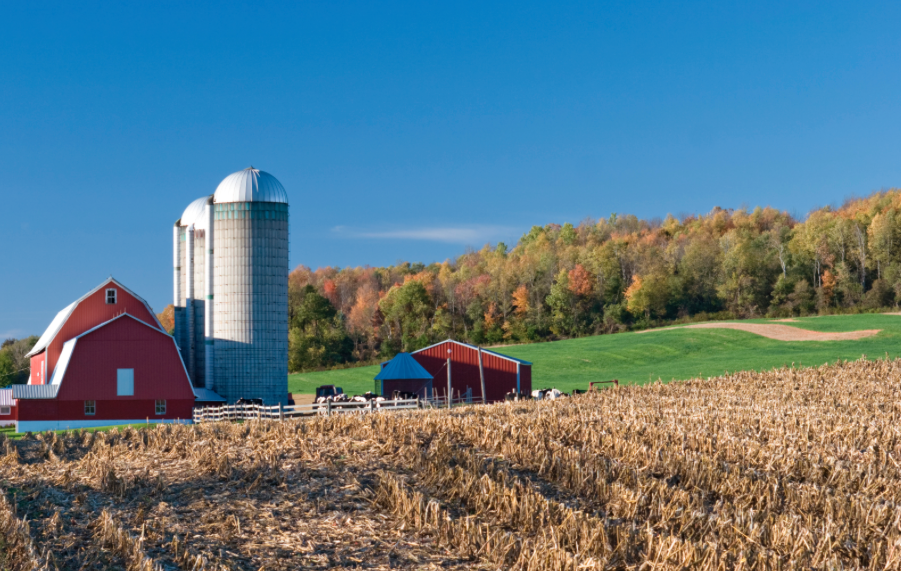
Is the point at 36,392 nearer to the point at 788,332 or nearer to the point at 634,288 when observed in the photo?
the point at 788,332

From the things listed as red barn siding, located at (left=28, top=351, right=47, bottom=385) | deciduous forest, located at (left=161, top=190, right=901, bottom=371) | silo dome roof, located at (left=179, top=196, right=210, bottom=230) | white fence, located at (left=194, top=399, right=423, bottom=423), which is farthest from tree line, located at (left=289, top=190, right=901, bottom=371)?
white fence, located at (left=194, top=399, right=423, bottom=423)

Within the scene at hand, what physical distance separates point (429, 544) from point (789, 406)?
15.5 meters

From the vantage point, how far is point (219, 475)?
18469 millimetres

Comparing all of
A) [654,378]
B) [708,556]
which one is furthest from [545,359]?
[708,556]

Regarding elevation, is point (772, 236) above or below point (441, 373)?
above

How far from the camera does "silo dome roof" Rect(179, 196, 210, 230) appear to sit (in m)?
51.7

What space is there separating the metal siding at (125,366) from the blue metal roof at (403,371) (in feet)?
32.4

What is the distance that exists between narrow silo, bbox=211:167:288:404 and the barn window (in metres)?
4.79

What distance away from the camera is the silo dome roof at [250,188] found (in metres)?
48.1

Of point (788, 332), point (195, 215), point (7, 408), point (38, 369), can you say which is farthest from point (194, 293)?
point (788, 332)

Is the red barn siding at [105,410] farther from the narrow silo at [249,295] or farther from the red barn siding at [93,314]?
the narrow silo at [249,295]

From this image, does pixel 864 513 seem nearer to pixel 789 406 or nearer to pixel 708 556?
pixel 708 556

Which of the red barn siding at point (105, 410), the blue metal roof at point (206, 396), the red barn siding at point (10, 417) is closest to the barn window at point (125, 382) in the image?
the red barn siding at point (105, 410)

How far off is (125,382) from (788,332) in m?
54.6
